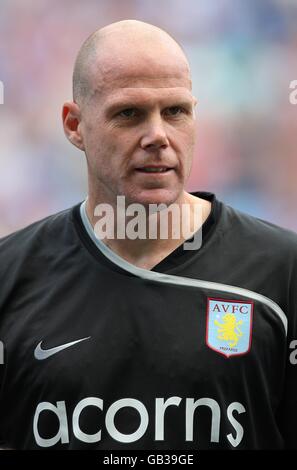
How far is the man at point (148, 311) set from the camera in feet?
5.32

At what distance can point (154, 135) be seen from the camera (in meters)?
1.61

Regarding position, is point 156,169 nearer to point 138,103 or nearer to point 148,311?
point 138,103

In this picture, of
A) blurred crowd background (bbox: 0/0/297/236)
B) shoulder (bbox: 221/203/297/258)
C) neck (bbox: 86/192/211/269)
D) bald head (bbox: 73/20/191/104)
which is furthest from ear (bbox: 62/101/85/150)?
blurred crowd background (bbox: 0/0/297/236)

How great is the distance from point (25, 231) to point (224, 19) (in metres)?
2.94

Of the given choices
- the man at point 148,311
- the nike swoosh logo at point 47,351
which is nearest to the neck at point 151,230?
the man at point 148,311

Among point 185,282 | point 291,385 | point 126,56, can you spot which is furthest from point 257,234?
point 126,56

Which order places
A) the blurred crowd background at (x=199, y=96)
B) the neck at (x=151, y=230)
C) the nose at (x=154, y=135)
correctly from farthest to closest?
the blurred crowd background at (x=199, y=96) → the neck at (x=151, y=230) → the nose at (x=154, y=135)

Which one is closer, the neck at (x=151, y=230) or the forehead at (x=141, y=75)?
the forehead at (x=141, y=75)

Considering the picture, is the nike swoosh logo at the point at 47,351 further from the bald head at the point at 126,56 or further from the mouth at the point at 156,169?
the bald head at the point at 126,56

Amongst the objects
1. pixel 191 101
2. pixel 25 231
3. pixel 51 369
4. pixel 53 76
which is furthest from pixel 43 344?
pixel 53 76

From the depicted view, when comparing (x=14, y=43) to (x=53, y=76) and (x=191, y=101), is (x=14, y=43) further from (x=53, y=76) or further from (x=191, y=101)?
(x=191, y=101)

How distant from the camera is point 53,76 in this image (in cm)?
442

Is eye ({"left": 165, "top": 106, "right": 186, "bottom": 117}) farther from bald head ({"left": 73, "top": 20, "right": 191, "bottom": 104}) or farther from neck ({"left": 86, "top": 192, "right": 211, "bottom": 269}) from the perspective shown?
neck ({"left": 86, "top": 192, "right": 211, "bottom": 269})

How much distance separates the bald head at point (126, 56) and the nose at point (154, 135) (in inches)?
3.7
